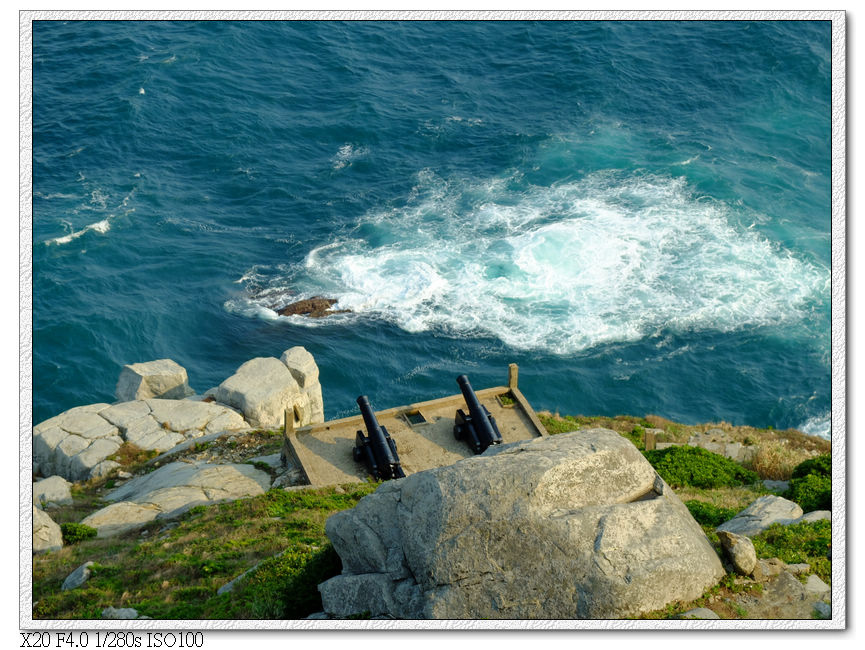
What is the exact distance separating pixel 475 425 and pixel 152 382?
58.0ft

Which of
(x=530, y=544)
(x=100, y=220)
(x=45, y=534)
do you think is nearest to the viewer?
(x=530, y=544)

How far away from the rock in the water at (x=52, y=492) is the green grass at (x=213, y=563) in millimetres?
5063

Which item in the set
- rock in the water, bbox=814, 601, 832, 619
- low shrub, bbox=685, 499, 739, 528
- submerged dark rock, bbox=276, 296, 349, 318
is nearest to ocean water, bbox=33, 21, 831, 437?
submerged dark rock, bbox=276, 296, 349, 318

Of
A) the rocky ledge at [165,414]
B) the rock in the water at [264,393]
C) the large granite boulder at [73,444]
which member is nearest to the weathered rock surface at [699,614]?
the rocky ledge at [165,414]

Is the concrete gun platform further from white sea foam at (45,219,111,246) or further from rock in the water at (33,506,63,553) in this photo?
white sea foam at (45,219,111,246)

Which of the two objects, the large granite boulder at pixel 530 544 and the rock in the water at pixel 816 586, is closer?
the large granite boulder at pixel 530 544

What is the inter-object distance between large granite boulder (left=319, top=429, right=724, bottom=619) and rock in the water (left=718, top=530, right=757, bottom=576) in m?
0.54

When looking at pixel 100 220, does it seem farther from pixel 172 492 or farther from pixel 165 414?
pixel 172 492

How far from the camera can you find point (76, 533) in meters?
29.3

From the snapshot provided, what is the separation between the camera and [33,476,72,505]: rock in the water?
3291 centimetres

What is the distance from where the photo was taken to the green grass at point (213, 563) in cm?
2045

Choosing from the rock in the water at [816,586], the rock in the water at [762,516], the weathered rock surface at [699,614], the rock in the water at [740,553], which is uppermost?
the rock in the water at [740,553]

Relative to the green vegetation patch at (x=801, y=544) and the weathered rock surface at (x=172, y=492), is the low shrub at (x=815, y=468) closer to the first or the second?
the green vegetation patch at (x=801, y=544)

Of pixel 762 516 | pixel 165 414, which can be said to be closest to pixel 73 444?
pixel 165 414
